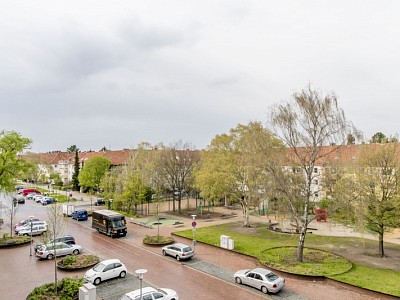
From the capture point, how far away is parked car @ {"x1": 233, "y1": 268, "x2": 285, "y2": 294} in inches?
794

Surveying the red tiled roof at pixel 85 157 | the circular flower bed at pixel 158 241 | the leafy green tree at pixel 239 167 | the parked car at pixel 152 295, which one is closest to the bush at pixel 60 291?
the parked car at pixel 152 295

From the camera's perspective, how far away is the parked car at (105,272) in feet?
72.9

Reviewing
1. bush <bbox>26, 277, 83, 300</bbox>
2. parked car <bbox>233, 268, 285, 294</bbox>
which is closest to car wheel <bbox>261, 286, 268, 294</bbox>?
parked car <bbox>233, 268, 285, 294</bbox>

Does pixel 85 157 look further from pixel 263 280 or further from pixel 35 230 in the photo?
pixel 263 280

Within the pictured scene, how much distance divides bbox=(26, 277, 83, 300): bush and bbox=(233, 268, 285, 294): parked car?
1060 cm

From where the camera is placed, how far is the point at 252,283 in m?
21.2

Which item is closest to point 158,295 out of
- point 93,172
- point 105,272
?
point 105,272

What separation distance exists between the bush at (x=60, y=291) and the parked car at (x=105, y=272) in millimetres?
1910

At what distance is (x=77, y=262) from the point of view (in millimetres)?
26266

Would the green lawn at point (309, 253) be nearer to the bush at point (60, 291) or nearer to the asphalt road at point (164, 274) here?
the asphalt road at point (164, 274)

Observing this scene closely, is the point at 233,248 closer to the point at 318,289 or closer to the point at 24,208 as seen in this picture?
the point at 318,289

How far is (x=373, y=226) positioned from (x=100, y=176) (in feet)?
181

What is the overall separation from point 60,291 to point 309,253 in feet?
66.7

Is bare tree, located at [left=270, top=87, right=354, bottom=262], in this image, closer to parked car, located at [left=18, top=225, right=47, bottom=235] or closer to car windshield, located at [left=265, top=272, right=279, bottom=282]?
car windshield, located at [left=265, top=272, right=279, bottom=282]
